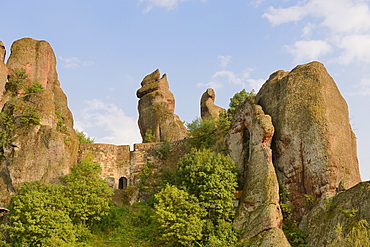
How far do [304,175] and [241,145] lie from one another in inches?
224

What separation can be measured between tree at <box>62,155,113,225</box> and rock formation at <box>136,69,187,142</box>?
1148 cm

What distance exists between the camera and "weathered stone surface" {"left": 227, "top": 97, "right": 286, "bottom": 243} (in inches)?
1077

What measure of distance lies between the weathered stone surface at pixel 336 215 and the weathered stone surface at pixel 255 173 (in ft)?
6.08

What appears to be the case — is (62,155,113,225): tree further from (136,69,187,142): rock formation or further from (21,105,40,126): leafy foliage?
(136,69,187,142): rock formation

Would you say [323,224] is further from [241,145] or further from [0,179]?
[0,179]

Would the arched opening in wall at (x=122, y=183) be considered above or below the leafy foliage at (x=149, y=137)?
below

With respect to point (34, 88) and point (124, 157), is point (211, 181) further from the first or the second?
point (34, 88)

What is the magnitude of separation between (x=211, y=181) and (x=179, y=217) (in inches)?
115

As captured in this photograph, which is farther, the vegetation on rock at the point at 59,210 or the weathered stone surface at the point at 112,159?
the weathered stone surface at the point at 112,159

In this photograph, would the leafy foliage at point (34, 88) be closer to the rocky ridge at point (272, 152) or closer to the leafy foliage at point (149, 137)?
the rocky ridge at point (272, 152)

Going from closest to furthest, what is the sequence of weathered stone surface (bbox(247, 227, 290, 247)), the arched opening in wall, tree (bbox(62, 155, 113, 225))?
weathered stone surface (bbox(247, 227, 290, 247))
tree (bbox(62, 155, 113, 225))
the arched opening in wall

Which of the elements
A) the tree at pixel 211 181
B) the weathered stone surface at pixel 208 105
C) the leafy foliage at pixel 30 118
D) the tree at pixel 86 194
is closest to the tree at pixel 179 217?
the tree at pixel 211 181

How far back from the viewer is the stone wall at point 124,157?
131 ft

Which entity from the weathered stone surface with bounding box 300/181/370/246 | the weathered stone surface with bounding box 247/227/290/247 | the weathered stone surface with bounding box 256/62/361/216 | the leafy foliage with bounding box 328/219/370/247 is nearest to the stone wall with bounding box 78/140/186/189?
the weathered stone surface with bounding box 256/62/361/216
